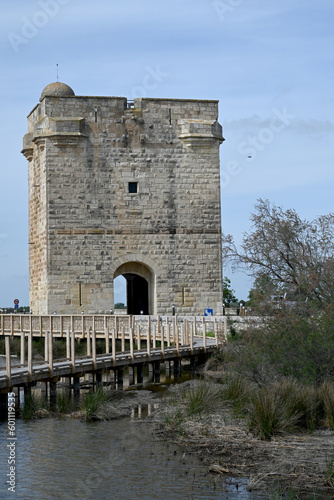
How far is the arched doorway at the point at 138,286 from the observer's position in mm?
33000

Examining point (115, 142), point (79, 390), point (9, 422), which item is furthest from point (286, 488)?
point (115, 142)

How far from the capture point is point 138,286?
36.5 m

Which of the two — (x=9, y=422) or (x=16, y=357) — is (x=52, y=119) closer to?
(x=16, y=357)

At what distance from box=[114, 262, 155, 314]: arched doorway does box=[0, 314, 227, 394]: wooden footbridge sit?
8.08 feet

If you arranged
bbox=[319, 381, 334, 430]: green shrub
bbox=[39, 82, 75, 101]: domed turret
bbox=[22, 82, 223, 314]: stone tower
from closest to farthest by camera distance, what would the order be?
1. bbox=[319, 381, 334, 430]: green shrub
2. bbox=[22, 82, 223, 314]: stone tower
3. bbox=[39, 82, 75, 101]: domed turret

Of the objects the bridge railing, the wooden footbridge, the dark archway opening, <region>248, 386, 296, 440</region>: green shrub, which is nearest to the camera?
<region>248, 386, 296, 440</region>: green shrub

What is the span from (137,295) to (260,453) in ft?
79.8

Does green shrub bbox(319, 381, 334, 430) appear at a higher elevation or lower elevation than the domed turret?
lower

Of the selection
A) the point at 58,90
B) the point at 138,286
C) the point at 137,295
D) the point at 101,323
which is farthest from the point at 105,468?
the point at 137,295

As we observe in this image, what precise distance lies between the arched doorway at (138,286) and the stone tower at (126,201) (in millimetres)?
80

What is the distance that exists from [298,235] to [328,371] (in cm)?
913

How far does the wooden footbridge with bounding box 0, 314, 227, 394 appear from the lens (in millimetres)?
18656

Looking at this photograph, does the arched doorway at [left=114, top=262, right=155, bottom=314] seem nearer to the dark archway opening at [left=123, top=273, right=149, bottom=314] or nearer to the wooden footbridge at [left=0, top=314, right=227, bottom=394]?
the dark archway opening at [left=123, top=273, right=149, bottom=314]

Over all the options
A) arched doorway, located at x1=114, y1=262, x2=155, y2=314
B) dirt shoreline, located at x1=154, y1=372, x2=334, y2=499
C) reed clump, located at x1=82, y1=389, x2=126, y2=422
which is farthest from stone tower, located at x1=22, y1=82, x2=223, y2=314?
dirt shoreline, located at x1=154, y1=372, x2=334, y2=499
